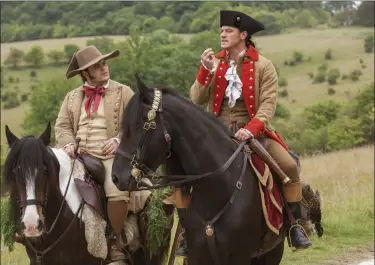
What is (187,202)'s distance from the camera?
5664 millimetres

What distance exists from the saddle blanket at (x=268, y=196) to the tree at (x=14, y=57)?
291 feet

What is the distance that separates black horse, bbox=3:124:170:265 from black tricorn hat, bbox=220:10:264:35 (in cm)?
195

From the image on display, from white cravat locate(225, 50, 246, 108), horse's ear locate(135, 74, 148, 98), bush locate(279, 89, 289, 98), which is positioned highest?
horse's ear locate(135, 74, 148, 98)

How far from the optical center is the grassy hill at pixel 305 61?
81750 mm

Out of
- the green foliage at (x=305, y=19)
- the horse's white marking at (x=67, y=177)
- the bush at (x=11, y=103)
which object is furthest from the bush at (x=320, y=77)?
the horse's white marking at (x=67, y=177)

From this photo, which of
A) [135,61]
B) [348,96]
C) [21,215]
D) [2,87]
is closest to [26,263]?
[21,215]

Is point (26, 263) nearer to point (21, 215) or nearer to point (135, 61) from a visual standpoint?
point (21, 215)

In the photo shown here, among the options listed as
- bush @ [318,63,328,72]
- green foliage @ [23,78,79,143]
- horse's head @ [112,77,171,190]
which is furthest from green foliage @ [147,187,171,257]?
bush @ [318,63,328,72]

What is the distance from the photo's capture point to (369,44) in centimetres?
9162

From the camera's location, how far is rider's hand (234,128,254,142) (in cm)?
595

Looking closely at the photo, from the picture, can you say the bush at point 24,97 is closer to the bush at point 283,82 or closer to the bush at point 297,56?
the bush at point 283,82

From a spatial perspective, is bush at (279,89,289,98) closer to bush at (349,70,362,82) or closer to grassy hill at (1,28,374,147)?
grassy hill at (1,28,374,147)

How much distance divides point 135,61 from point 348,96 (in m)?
27.9

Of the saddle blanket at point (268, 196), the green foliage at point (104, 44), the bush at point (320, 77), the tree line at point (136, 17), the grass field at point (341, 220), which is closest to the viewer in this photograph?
the saddle blanket at point (268, 196)
